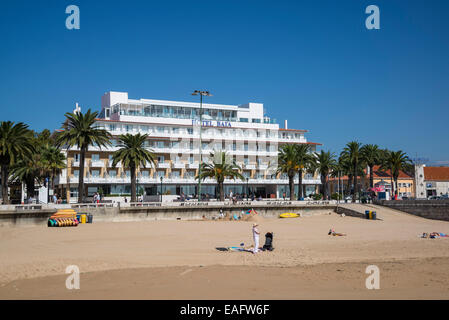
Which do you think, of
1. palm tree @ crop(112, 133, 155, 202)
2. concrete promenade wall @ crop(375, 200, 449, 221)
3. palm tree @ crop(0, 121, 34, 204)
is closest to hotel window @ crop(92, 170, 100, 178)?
palm tree @ crop(112, 133, 155, 202)

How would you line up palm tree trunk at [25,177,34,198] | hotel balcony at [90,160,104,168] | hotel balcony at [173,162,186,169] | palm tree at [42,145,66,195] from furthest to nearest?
hotel balcony at [173,162,186,169] < hotel balcony at [90,160,104,168] < palm tree trunk at [25,177,34,198] < palm tree at [42,145,66,195]

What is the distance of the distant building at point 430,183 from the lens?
8662cm

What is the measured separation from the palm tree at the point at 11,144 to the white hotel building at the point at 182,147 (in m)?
19.1

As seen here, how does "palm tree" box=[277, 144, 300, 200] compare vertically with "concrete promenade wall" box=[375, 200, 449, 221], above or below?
above

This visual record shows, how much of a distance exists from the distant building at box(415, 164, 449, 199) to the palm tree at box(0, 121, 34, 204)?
73730 mm

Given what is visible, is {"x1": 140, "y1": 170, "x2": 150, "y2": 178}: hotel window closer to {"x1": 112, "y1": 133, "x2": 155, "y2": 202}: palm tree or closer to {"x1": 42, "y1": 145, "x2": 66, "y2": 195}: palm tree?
{"x1": 42, "y1": 145, "x2": 66, "y2": 195}: palm tree

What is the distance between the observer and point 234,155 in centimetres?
7531

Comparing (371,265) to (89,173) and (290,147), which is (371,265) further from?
(89,173)

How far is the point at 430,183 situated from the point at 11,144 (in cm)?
7935

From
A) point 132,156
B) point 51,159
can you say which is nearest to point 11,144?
point 132,156

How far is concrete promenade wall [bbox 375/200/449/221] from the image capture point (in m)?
44.5

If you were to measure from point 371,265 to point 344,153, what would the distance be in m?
58.7

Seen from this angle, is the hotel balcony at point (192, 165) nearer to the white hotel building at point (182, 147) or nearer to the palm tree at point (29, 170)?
the white hotel building at point (182, 147)

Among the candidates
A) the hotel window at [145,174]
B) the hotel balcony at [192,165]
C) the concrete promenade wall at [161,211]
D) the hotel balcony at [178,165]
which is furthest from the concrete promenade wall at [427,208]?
the hotel window at [145,174]
